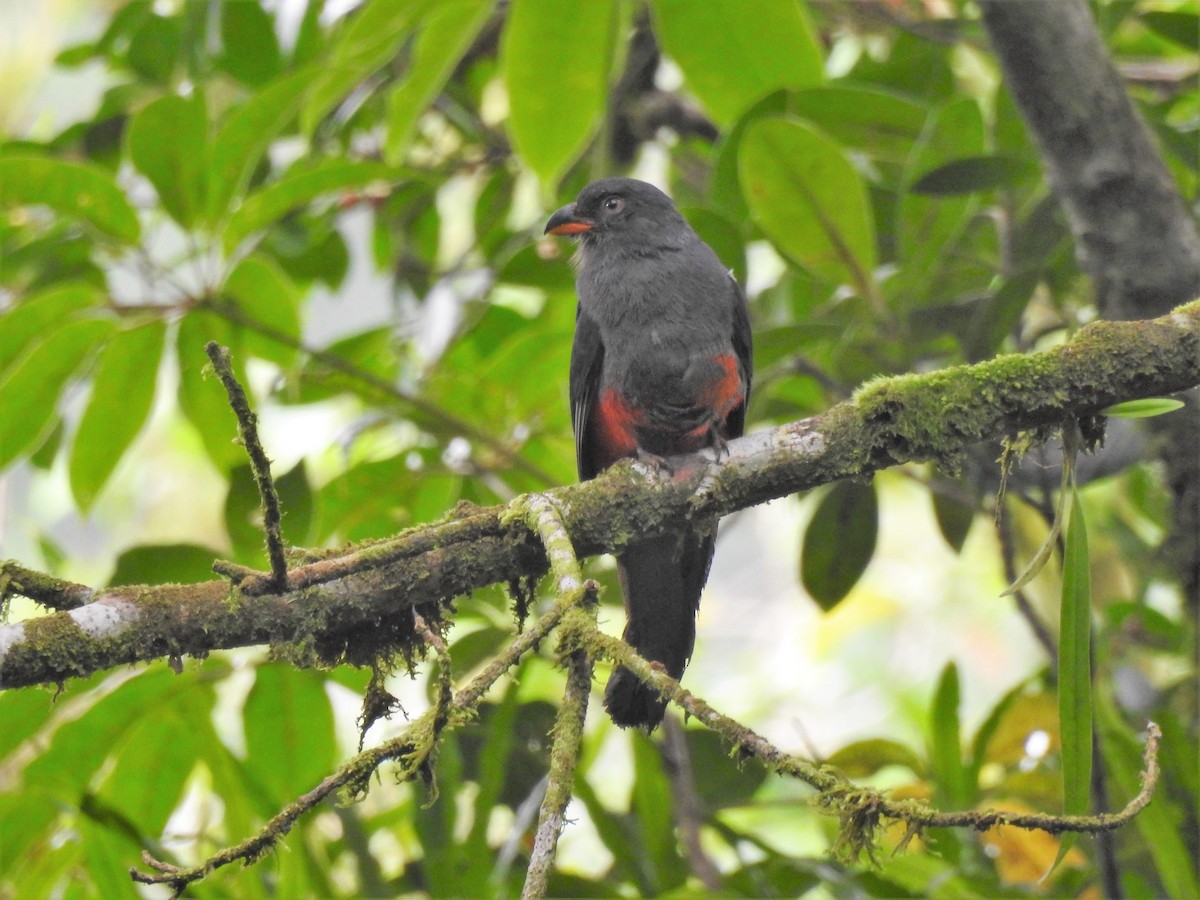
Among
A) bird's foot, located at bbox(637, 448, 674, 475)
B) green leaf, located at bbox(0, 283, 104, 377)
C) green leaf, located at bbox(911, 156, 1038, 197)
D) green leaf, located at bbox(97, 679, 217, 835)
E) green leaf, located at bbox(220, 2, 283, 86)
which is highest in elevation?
green leaf, located at bbox(220, 2, 283, 86)

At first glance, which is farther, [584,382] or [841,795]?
[584,382]

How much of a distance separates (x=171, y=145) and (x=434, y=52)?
29.9 inches

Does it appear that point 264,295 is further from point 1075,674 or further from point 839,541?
point 1075,674

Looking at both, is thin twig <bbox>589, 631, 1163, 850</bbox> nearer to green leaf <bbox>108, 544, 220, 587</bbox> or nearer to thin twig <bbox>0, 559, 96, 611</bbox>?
thin twig <bbox>0, 559, 96, 611</bbox>

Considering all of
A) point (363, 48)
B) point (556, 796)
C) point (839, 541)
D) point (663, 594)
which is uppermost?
point (363, 48)

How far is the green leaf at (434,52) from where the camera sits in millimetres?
2867

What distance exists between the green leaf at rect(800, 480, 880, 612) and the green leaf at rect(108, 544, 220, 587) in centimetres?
156

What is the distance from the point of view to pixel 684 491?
2.12 m

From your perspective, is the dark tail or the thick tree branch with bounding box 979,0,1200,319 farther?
the dark tail

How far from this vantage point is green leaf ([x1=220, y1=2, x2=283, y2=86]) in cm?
396

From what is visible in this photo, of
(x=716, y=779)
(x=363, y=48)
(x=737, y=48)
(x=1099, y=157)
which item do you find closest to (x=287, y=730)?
(x=716, y=779)

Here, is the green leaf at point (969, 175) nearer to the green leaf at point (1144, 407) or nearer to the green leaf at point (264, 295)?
the green leaf at point (1144, 407)

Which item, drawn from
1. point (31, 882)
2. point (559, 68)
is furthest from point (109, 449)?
point (559, 68)

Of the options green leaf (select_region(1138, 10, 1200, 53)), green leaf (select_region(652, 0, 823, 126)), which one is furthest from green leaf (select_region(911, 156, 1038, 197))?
green leaf (select_region(1138, 10, 1200, 53))
